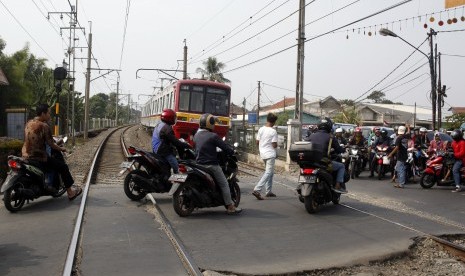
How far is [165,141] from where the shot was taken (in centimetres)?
916

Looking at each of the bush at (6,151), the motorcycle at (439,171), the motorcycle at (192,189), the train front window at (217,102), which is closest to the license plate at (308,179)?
the motorcycle at (192,189)

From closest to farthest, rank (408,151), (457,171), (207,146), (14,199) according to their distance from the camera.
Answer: (207,146) → (14,199) → (457,171) → (408,151)

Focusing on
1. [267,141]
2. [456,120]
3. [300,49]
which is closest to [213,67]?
[456,120]

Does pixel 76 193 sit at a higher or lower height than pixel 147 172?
lower

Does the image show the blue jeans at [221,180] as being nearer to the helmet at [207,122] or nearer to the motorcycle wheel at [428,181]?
the helmet at [207,122]

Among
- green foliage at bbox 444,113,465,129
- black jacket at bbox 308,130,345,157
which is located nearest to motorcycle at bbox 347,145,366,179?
black jacket at bbox 308,130,345,157

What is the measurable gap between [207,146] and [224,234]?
1677 millimetres

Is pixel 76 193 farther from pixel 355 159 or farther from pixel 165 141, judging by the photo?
pixel 355 159

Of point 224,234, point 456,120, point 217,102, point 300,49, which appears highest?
point 300,49

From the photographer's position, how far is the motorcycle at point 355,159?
15.0 meters

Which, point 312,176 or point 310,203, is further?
point 310,203

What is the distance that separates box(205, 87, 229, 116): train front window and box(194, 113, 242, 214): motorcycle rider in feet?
42.7

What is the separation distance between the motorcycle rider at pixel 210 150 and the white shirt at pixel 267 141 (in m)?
1.89

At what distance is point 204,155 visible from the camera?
8.06 meters
